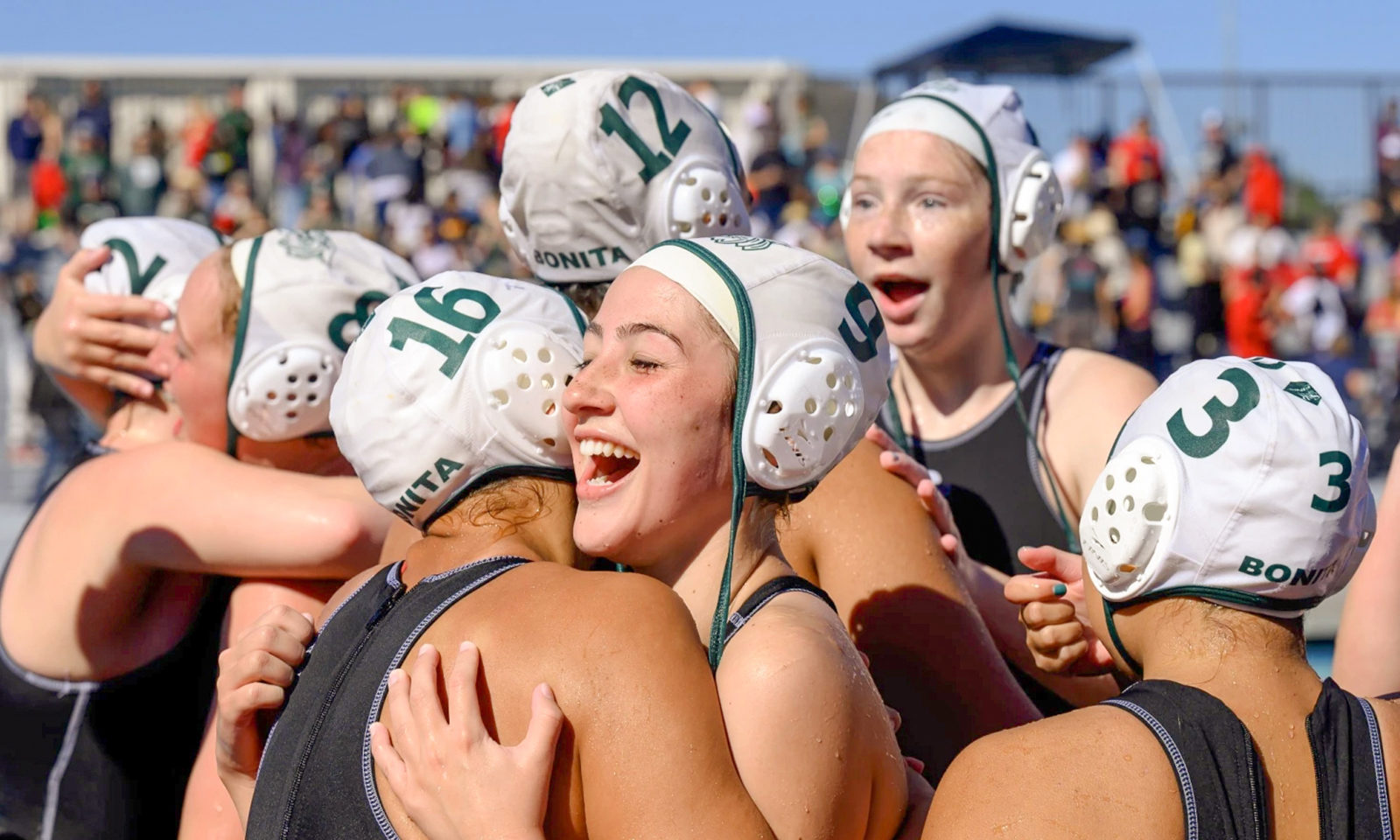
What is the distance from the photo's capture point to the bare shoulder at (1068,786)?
A: 2064 mm

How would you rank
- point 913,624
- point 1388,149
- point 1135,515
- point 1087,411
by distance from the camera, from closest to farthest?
point 1135,515 < point 913,624 < point 1087,411 < point 1388,149

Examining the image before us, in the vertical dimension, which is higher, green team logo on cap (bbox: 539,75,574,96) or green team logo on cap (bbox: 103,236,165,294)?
green team logo on cap (bbox: 539,75,574,96)

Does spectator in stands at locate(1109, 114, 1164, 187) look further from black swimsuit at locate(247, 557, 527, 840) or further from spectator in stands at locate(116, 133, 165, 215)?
black swimsuit at locate(247, 557, 527, 840)

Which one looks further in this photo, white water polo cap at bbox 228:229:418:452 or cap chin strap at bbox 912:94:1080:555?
cap chin strap at bbox 912:94:1080:555

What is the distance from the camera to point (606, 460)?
2463 millimetres

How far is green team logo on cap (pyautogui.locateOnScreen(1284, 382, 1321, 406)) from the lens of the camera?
2260mm

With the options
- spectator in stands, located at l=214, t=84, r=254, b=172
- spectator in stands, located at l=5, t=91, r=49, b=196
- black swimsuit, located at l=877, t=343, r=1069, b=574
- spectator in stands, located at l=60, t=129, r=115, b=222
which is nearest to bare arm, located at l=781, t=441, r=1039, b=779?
black swimsuit, located at l=877, t=343, r=1069, b=574

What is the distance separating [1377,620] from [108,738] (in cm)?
284

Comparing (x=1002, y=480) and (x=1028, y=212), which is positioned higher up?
(x=1028, y=212)

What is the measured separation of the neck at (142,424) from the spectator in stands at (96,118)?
1695 cm

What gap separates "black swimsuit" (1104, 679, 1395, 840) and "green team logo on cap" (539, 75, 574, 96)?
6.22ft

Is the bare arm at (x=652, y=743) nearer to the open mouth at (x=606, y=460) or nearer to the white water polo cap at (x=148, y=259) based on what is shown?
the open mouth at (x=606, y=460)

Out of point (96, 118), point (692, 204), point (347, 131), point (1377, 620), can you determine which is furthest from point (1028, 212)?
point (96, 118)

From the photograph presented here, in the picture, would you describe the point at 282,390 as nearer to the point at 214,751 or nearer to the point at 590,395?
the point at 214,751
